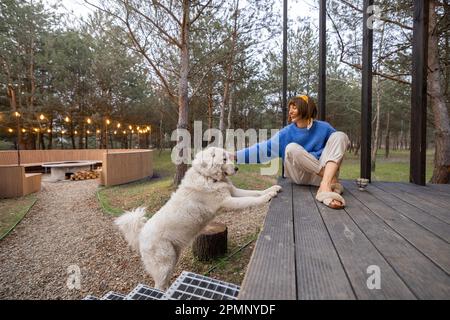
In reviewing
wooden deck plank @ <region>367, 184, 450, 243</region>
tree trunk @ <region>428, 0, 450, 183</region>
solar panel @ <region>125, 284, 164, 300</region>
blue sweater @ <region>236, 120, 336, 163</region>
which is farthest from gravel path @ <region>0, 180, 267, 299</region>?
tree trunk @ <region>428, 0, 450, 183</region>

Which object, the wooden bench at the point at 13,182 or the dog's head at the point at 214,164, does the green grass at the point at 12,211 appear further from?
the dog's head at the point at 214,164

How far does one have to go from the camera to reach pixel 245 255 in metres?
3.59

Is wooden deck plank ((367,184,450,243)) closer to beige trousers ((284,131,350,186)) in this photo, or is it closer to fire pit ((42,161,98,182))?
beige trousers ((284,131,350,186))

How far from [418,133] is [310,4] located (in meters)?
4.77

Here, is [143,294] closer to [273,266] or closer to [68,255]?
[273,266]

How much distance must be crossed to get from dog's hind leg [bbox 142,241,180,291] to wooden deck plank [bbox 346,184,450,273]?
180 cm

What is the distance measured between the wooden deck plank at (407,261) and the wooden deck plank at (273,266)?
1.36 feet

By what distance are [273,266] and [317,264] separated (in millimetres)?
195

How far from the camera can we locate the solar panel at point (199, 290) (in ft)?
4.40

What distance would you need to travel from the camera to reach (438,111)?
490cm

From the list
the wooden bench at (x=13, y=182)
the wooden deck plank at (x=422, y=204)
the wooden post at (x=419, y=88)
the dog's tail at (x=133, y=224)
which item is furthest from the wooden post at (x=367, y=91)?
the wooden bench at (x=13, y=182)

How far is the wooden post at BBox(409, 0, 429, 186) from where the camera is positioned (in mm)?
2697

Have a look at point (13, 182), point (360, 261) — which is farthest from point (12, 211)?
point (360, 261)

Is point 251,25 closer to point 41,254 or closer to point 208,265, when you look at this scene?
point 208,265
